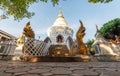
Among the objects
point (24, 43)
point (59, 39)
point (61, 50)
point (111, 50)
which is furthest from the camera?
point (59, 39)

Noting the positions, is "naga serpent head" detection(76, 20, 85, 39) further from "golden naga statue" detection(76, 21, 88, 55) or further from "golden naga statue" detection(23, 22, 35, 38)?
"golden naga statue" detection(23, 22, 35, 38)

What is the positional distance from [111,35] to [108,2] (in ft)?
85.5

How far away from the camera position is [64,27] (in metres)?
29.4

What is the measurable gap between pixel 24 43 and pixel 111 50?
582 centimetres

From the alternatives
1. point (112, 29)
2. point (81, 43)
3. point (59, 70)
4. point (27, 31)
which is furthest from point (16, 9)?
point (112, 29)

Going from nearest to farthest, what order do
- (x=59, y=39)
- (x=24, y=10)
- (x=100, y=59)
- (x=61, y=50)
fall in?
(x=100, y=59)
(x=24, y=10)
(x=61, y=50)
(x=59, y=39)

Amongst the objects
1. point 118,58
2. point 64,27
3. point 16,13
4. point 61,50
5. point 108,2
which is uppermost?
point 64,27

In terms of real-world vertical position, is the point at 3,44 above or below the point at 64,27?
below

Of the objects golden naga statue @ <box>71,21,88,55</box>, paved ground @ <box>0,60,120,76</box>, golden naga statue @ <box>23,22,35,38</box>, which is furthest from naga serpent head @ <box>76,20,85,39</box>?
paved ground @ <box>0,60,120,76</box>

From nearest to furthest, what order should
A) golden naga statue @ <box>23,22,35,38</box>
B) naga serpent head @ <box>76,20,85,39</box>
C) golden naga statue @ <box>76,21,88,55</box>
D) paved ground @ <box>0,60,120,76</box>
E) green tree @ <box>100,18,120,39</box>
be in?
paved ground @ <box>0,60,120,76</box> → golden naga statue @ <box>76,21,88,55</box> → naga serpent head @ <box>76,20,85,39</box> → golden naga statue @ <box>23,22,35,38</box> → green tree @ <box>100,18,120,39</box>

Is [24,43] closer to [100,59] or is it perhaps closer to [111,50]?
[100,59]

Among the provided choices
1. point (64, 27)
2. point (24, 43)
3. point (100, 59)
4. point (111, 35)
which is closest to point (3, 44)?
point (24, 43)

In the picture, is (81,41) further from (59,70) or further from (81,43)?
(59,70)

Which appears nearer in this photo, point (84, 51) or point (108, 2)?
point (108, 2)
